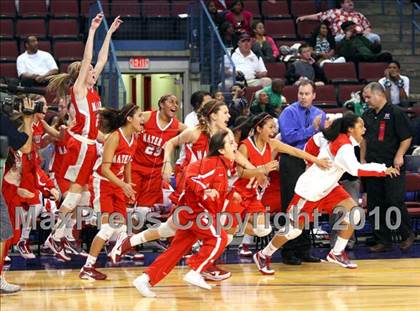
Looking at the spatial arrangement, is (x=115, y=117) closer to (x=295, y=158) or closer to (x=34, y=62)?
(x=295, y=158)

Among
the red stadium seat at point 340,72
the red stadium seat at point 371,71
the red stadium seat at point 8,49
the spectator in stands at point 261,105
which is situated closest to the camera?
the spectator in stands at point 261,105

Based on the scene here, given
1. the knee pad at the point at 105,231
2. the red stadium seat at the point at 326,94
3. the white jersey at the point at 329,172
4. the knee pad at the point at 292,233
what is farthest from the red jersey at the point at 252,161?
the red stadium seat at the point at 326,94

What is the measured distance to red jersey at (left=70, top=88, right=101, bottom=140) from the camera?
36.3 ft

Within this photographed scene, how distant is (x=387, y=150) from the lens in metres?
12.2

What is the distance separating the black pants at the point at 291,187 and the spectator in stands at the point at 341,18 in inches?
240

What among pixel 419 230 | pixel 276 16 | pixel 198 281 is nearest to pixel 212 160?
pixel 198 281

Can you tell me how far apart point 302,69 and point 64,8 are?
12.4 ft

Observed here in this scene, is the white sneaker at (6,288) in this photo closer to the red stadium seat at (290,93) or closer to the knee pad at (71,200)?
the knee pad at (71,200)

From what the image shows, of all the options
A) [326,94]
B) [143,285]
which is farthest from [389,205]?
[143,285]

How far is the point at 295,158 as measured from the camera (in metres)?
11.4

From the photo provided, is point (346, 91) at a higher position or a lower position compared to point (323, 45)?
lower

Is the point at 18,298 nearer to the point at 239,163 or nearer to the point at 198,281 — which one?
the point at 198,281

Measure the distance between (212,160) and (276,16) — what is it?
8.60m

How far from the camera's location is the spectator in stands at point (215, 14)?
54.9 ft
